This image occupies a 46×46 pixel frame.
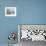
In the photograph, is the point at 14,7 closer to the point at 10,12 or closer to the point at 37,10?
the point at 10,12

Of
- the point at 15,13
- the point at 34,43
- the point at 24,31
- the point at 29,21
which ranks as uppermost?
the point at 15,13

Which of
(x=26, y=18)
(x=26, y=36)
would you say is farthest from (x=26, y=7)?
(x=26, y=36)

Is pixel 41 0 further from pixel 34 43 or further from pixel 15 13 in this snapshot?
pixel 34 43

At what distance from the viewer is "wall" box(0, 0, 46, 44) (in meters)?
3.65

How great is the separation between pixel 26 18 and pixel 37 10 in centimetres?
41

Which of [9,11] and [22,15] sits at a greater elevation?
[9,11]

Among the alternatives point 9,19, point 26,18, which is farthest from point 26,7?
point 9,19

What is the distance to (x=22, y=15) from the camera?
3.66 meters

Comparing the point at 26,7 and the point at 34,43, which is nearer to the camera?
the point at 34,43

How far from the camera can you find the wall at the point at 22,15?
144 inches

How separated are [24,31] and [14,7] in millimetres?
777

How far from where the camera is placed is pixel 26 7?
3.66m

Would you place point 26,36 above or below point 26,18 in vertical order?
below

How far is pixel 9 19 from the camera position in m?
3.65
